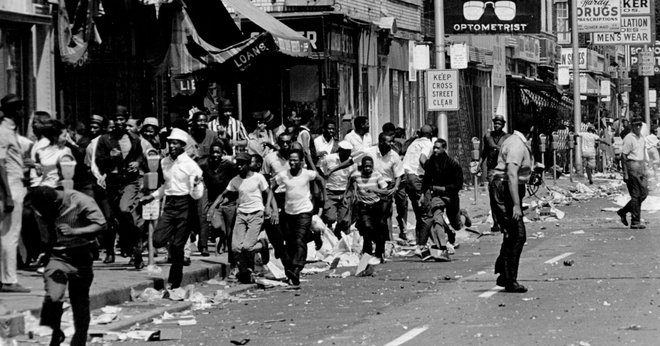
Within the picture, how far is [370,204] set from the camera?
19.7 m

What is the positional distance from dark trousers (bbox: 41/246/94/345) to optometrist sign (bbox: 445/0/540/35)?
73.5ft

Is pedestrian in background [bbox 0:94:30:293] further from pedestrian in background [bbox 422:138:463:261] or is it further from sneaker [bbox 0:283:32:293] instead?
pedestrian in background [bbox 422:138:463:261]

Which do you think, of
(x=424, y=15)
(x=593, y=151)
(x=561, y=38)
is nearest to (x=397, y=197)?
(x=424, y=15)

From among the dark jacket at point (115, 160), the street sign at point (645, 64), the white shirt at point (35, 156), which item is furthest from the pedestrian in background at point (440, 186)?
the street sign at point (645, 64)

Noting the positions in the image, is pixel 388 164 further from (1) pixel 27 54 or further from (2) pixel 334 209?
(1) pixel 27 54

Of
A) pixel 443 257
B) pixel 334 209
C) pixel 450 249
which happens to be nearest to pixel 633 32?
pixel 334 209

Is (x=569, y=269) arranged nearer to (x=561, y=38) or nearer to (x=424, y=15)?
(x=424, y=15)

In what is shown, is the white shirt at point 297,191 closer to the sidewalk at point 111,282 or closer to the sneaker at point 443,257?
the sidewalk at point 111,282

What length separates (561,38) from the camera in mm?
59969

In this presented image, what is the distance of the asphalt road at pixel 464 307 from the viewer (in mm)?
12469

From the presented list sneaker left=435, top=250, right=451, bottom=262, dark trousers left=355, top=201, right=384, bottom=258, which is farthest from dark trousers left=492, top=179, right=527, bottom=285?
sneaker left=435, top=250, right=451, bottom=262

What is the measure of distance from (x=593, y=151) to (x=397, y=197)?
2451 centimetres

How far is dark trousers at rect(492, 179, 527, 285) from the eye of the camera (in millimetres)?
15844

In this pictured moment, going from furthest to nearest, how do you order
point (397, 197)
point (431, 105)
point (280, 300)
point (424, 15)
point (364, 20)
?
point (424, 15), point (364, 20), point (431, 105), point (397, 197), point (280, 300)
